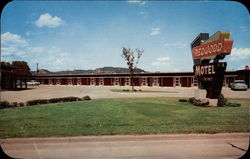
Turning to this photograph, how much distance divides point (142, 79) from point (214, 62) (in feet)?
109

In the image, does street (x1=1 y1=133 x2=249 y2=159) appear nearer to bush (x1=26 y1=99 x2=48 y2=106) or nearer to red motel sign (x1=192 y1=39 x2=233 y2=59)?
red motel sign (x1=192 y1=39 x2=233 y2=59)

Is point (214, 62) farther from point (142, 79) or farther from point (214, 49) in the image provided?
point (142, 79)

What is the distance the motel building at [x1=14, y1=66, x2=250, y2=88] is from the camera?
128 ft

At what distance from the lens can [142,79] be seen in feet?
154

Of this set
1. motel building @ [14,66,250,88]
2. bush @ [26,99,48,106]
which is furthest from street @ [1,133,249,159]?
motel building @ [14,66,250,88]

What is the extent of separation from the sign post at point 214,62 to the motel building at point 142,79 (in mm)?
25572

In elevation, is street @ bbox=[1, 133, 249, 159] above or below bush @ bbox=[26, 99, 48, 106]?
below

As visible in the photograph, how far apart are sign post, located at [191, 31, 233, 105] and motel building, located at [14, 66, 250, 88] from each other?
1007 inches

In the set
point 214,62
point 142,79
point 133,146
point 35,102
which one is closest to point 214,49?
point 214,62

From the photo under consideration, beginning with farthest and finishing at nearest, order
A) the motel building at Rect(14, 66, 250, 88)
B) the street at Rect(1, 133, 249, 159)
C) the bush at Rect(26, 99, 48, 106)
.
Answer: the motel building at Rect(14, 66, 250, 88), the bush at Rect(26, 99, 48, 106), the street at Rect(1, 133, 249, 159)

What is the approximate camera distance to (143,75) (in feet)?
153

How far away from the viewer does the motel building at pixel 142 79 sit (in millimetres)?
39094

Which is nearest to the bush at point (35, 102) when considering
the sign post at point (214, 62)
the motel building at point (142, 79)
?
the sign post at point (214, 62)

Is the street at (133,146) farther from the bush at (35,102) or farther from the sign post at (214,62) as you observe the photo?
the bush at (35,102)
